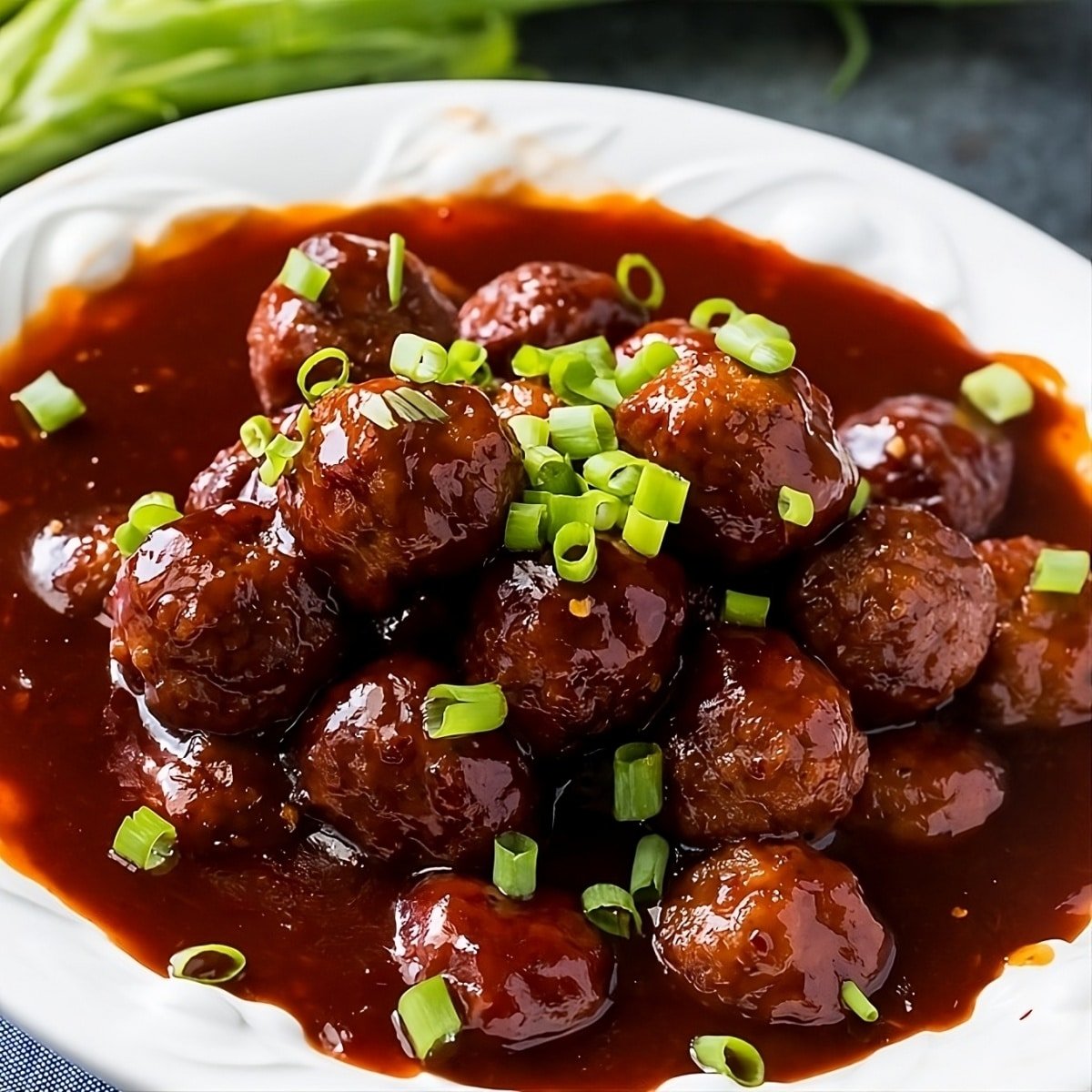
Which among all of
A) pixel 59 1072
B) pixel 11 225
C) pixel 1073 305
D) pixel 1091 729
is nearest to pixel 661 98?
pixel 1073 305

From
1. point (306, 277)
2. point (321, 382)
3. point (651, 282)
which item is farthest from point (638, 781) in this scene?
point (651, 282)

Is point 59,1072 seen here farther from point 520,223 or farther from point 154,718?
point 520,223

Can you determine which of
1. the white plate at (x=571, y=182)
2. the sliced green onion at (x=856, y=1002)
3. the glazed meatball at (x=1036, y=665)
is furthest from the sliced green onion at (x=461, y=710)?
the white plate at (x=571, y=182)

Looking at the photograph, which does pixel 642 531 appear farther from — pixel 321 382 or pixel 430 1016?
pixel 430 1016

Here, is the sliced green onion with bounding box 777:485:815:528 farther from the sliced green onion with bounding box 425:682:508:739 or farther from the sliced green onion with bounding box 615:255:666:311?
the sliced green onion with bounding box 615:255:666:311

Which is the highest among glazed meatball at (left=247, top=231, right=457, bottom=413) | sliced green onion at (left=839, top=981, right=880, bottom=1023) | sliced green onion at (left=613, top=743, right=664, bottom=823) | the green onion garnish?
glazed meatball at (left=247, top=231, right=457, bottom=413)

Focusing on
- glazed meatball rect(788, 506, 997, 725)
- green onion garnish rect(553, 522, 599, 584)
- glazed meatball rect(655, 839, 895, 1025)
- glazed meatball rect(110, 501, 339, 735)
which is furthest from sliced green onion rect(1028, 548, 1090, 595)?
glazed meatball rect(110, 501, 339, 735)
